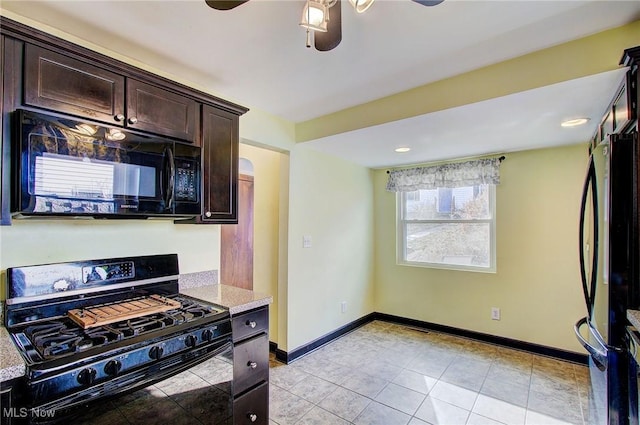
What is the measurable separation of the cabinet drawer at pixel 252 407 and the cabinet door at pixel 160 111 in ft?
5.12

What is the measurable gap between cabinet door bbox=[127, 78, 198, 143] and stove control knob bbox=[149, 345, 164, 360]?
113 centimetres

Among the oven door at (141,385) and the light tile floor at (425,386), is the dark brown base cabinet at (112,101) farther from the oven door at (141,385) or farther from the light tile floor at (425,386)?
the light tile floor at (425,386)

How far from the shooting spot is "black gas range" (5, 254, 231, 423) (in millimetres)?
1091

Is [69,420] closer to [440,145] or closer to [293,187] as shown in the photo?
[293,187]

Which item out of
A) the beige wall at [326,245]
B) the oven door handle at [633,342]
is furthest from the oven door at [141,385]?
the oven door handle at [633,342]

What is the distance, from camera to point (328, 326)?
3445 millimetres

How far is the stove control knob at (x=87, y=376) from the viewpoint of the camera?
44.3 inches

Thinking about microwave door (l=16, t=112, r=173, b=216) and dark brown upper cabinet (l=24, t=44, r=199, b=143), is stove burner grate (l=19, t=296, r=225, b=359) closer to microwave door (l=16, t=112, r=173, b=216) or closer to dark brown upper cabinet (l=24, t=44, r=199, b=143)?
microwave door (l=16, t=112, r=173, b=216)

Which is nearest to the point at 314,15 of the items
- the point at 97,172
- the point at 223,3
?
the point at 223,3

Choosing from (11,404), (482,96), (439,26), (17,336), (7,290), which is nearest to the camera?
(11,404)

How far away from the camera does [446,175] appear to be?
362cm

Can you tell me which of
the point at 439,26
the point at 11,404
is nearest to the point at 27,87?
the point at 11,404

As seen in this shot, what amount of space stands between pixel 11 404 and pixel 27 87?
124 centimetres

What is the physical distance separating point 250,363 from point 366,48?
192 centimetres
